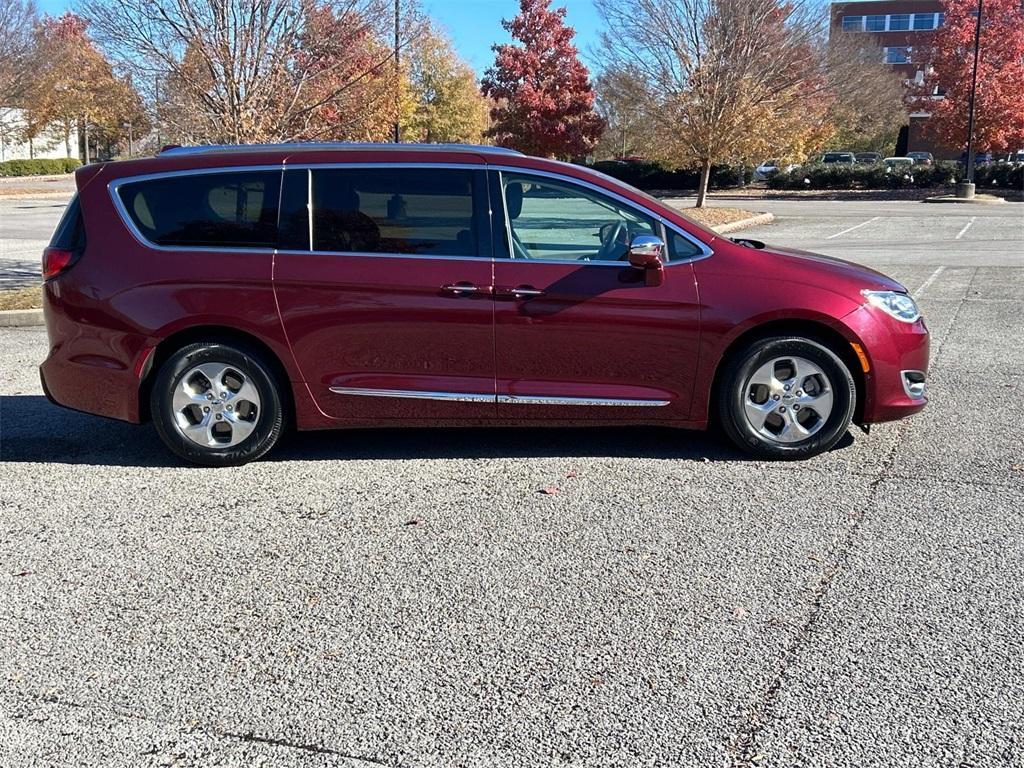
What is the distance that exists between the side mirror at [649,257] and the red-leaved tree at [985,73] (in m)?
39.4

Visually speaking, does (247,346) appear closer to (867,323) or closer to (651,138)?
(867,323)

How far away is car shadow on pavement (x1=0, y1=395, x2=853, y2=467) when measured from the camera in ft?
18.6

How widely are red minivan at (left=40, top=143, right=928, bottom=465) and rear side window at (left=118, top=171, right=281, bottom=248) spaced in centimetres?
1

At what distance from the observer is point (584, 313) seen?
5258 millimetres

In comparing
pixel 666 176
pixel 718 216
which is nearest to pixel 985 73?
pixel 666 176

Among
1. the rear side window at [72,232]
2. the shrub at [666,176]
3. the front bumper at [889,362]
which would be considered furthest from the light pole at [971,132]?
the rear side window at [72,232]

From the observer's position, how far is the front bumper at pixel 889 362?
5.32 metres

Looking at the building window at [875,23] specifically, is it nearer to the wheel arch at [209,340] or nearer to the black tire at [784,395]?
the black tire at [784,395]

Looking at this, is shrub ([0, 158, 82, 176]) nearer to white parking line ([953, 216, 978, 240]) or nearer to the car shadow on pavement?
white parking line ([953, 216, 978, 240])

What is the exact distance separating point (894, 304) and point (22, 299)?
9.11m

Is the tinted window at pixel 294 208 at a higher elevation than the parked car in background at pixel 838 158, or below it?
below

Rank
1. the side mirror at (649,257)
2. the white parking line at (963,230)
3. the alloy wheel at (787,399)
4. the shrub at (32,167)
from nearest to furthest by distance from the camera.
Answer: the side mirror at (649,257)
the alloy wheel at (787,399)
the white parking line at (963,230)
the shrub at (32,167)

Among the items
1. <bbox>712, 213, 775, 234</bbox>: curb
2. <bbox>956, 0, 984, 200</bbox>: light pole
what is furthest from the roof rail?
<bbox>956, 0, 984, 200</bbox>: light pole

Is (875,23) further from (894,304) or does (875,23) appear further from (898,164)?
(894,304)
